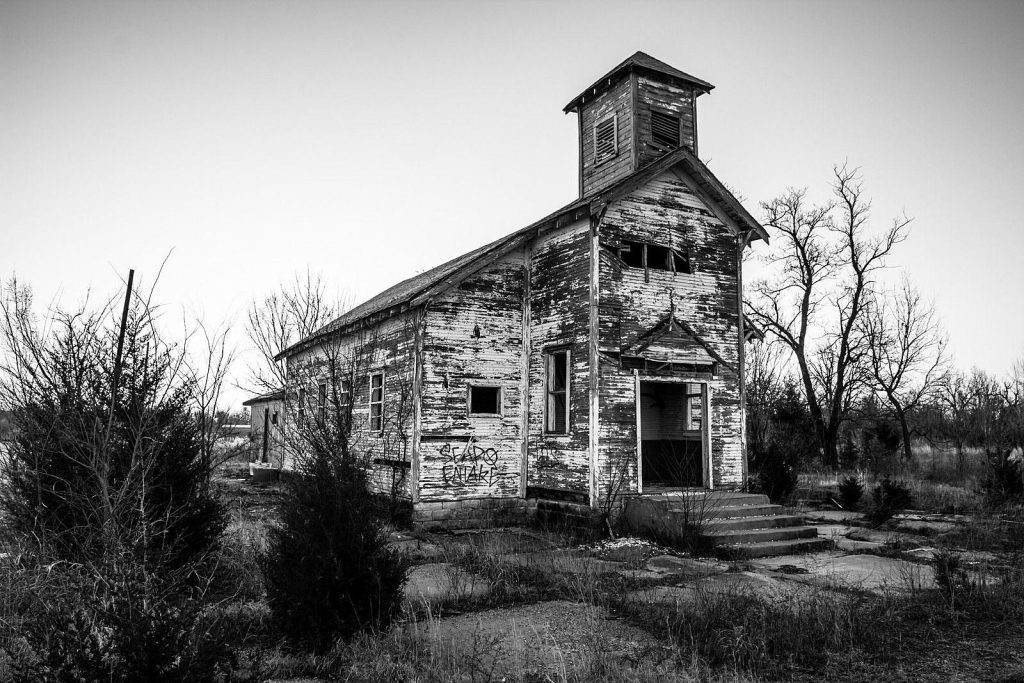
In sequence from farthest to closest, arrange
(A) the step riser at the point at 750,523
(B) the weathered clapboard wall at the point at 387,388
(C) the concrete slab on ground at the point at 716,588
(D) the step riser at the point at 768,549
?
(B) the weathered clapboard wall at the point at 387,388 < (A) the step riser at the point at 750,523 < (D) the step riser at the point at 768,549 < (C) the concrete slab on ground at the point at 716,588

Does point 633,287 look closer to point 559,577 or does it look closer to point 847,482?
point 559,577

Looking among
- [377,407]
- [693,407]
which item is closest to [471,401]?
[377,407]

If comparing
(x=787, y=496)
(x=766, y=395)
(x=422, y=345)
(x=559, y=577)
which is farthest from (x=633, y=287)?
(x=766, y=395)

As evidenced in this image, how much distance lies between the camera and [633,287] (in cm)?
1404

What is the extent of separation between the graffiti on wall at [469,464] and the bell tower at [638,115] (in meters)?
6.85

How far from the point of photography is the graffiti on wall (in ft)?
46.9

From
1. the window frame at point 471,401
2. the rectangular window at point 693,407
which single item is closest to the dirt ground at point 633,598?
the window frame at point 471,401

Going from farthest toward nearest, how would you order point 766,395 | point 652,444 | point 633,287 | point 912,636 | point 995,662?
point 766,395 < point 652,444 < point 633,287 < point 912,636 < point 995,662

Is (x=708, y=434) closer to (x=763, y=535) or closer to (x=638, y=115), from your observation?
(x=763, y=535)

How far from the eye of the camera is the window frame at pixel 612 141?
52.7ft

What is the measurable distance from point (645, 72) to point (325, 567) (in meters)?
14.0

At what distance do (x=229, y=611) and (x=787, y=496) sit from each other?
49.7 ft

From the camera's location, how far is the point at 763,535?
1189cm

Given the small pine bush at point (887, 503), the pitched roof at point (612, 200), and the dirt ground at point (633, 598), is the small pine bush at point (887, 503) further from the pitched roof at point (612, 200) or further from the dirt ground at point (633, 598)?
the pitched roof at point (612, 200)
